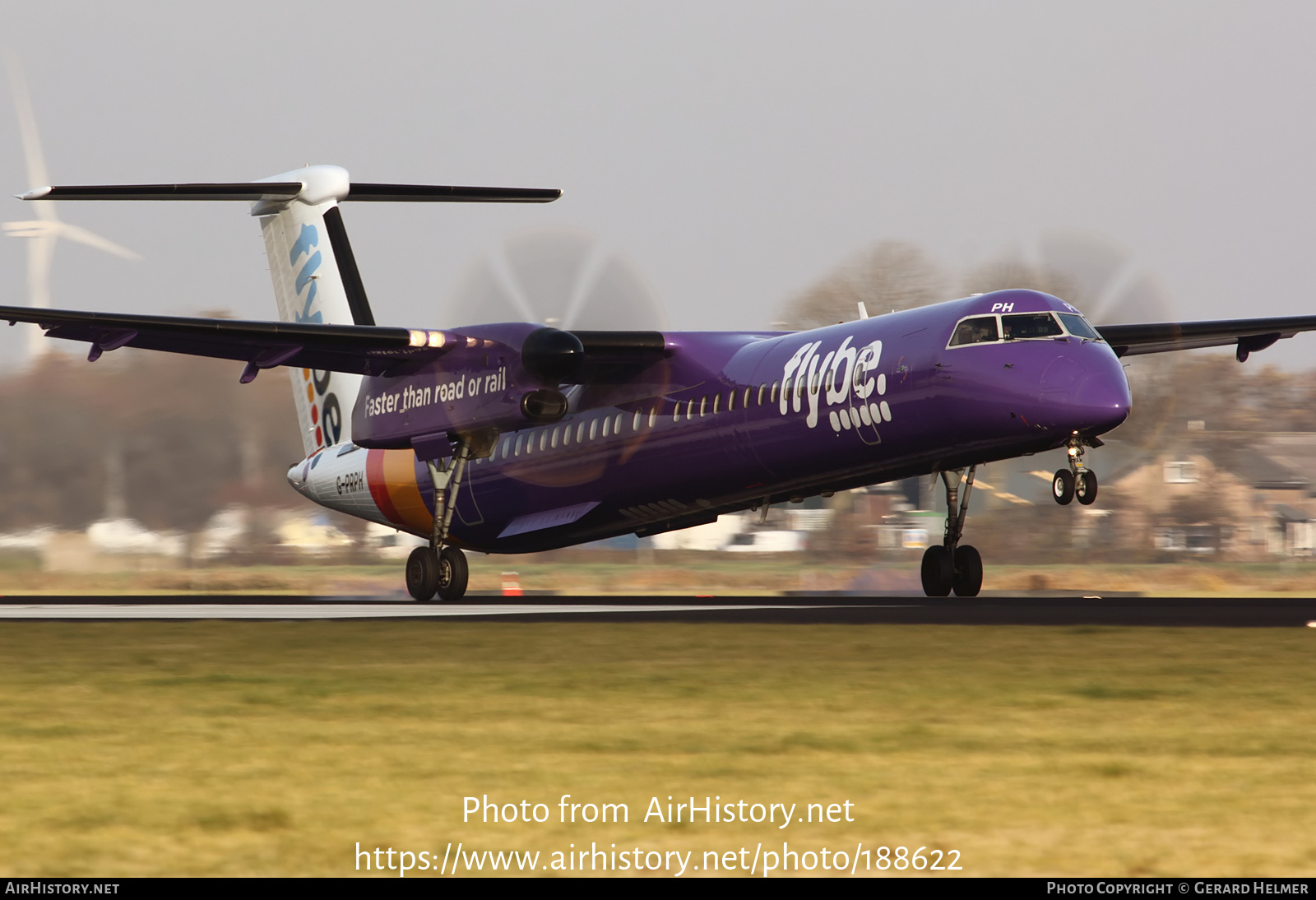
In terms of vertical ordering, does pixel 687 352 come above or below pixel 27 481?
above

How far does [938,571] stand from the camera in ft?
81.8

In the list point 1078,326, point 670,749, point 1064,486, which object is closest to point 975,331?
point 1078,326

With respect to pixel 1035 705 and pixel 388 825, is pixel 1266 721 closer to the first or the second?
pixel 1035 705

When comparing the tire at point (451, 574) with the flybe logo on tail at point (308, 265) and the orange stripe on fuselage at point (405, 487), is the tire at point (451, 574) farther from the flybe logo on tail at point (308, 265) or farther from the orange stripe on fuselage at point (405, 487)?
the flybe logo on tail at point (308, 265)

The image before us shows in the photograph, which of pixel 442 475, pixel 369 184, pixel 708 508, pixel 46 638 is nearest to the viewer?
pixel 46 638

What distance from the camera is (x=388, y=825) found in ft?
21.6

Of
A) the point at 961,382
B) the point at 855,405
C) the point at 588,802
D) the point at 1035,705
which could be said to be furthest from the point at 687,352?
the point at 588,802

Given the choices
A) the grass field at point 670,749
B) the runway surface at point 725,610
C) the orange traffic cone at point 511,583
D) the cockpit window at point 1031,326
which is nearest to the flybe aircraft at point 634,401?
the cockpit window at point 1031,326

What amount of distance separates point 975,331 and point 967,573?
5.82m

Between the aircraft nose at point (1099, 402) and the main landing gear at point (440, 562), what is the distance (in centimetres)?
1113

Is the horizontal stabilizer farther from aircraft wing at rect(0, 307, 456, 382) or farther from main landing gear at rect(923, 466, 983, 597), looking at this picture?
main landing gear at rect(923, 466, 983, 597)

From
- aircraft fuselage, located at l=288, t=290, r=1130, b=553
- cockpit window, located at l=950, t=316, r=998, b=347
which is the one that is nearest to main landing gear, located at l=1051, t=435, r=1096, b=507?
aircraft fuselage, located at l=288, t=290, r=1130, b=553

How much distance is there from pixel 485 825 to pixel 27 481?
31.7m

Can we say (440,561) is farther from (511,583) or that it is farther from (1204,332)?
(1204,332)
